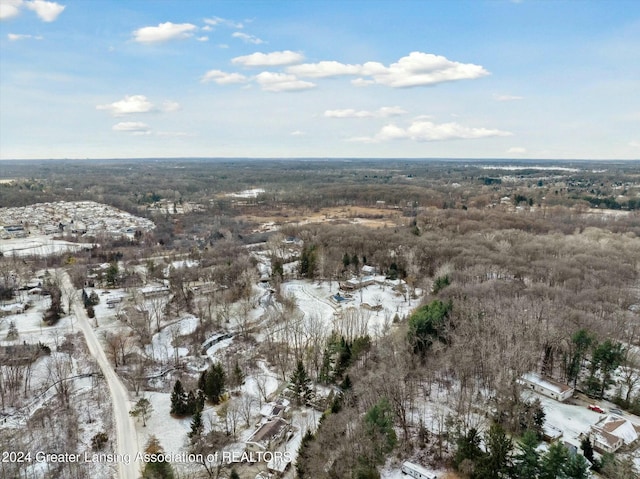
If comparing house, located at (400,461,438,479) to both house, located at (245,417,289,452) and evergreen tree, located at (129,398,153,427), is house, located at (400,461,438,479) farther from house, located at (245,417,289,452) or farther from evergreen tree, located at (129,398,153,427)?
evergreen tree, located at (129,398,153,427)

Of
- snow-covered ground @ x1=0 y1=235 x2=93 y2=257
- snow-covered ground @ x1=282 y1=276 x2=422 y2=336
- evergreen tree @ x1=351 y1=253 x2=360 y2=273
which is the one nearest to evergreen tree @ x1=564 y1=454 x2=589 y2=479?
snow-covered ground @ x1=282 y1=276 x2=422 y2=336

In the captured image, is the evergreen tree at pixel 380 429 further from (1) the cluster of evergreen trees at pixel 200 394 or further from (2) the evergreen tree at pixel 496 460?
(1) the cluster of evergreen trees at pixel 200 394

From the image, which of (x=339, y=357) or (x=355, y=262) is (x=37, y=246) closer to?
(x=355, y=262)

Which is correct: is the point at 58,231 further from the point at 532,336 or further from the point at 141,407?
the point at 532,336

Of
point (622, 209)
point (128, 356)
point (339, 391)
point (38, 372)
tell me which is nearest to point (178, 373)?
point (128, 356)

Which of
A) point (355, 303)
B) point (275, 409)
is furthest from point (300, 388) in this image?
point (355, 303)
